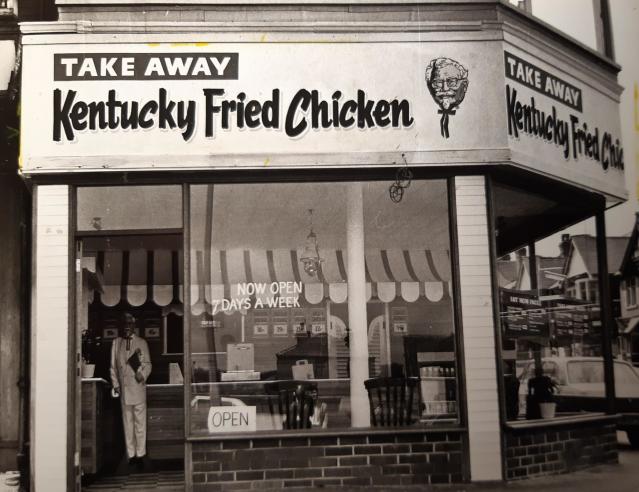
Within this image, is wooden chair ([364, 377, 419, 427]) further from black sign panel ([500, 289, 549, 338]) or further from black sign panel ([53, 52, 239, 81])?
black sign panel ([53, 52, 239, 81])

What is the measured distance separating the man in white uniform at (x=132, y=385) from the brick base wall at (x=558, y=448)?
4384mm

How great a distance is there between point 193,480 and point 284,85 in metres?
4.12

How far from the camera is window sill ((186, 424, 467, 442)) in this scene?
8266mm

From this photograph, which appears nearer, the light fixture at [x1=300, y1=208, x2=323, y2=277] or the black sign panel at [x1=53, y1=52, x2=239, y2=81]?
the black sign panel at [x1=53, y1=52, x2=239, y2=81]

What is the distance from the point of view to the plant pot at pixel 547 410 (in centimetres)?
928

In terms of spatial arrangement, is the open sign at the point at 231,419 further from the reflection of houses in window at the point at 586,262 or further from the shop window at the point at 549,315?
the reflection of houses in window at the point at 586,262

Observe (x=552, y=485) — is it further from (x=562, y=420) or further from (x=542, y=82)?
(x=542, y=82)

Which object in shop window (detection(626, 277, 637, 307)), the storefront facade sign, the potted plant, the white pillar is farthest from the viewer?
shop window (detection(626, 277, 637, 307))

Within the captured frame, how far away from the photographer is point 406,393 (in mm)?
8789

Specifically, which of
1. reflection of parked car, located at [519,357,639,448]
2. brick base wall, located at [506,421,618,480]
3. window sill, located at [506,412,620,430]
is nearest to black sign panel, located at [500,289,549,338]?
reflection of parked car, located at [519,357,639,448]

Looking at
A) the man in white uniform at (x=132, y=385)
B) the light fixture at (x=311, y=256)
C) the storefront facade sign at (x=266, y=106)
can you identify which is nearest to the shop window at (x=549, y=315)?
the storefront facade sign at (x=266, y=106)

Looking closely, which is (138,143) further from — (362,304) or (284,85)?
(362,304)

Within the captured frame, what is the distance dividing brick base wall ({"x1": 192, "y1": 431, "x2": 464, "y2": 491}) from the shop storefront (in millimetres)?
20

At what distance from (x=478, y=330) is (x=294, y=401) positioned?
6.72 feet
